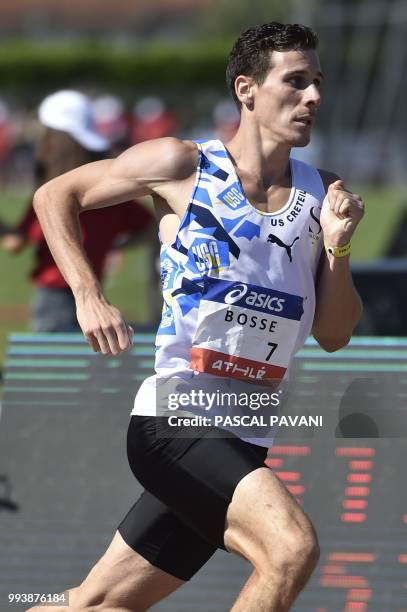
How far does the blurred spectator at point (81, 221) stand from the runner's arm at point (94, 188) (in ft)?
11.2

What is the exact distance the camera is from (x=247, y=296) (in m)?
4.01

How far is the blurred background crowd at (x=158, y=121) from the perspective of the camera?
26.0 ft

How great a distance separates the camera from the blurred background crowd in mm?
7922

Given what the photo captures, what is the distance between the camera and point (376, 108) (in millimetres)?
37594

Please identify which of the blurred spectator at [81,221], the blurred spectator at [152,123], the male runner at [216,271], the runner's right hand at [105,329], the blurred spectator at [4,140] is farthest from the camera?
the blurred spectator at [4,140]

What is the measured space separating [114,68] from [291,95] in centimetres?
5325

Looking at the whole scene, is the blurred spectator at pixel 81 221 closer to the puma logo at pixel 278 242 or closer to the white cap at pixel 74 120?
the white cap at pixel 74 120

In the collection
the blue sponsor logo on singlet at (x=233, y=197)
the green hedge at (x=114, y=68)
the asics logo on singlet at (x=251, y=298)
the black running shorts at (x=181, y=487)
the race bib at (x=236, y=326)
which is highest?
the blue sponsor logo on singlet at (x=233, y=197)

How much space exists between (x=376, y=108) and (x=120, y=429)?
3338 centimetres

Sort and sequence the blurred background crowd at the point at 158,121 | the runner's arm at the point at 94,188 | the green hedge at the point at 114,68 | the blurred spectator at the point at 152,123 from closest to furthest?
1. the runner's arm at the point at 94,188
2. the blurred background crowd at the point at 158,121
3. the blurred spectator at the point at 152,123
4. the green hedge at the point at 114,68

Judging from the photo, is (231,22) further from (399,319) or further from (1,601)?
(1,601)

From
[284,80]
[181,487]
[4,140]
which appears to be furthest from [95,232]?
[4,140]

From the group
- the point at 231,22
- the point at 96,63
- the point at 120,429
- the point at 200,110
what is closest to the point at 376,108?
the point at 200,110

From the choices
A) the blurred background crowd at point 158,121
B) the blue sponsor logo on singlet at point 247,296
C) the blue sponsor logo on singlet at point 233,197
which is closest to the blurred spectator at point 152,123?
the blurred background crowd at point 158,121
